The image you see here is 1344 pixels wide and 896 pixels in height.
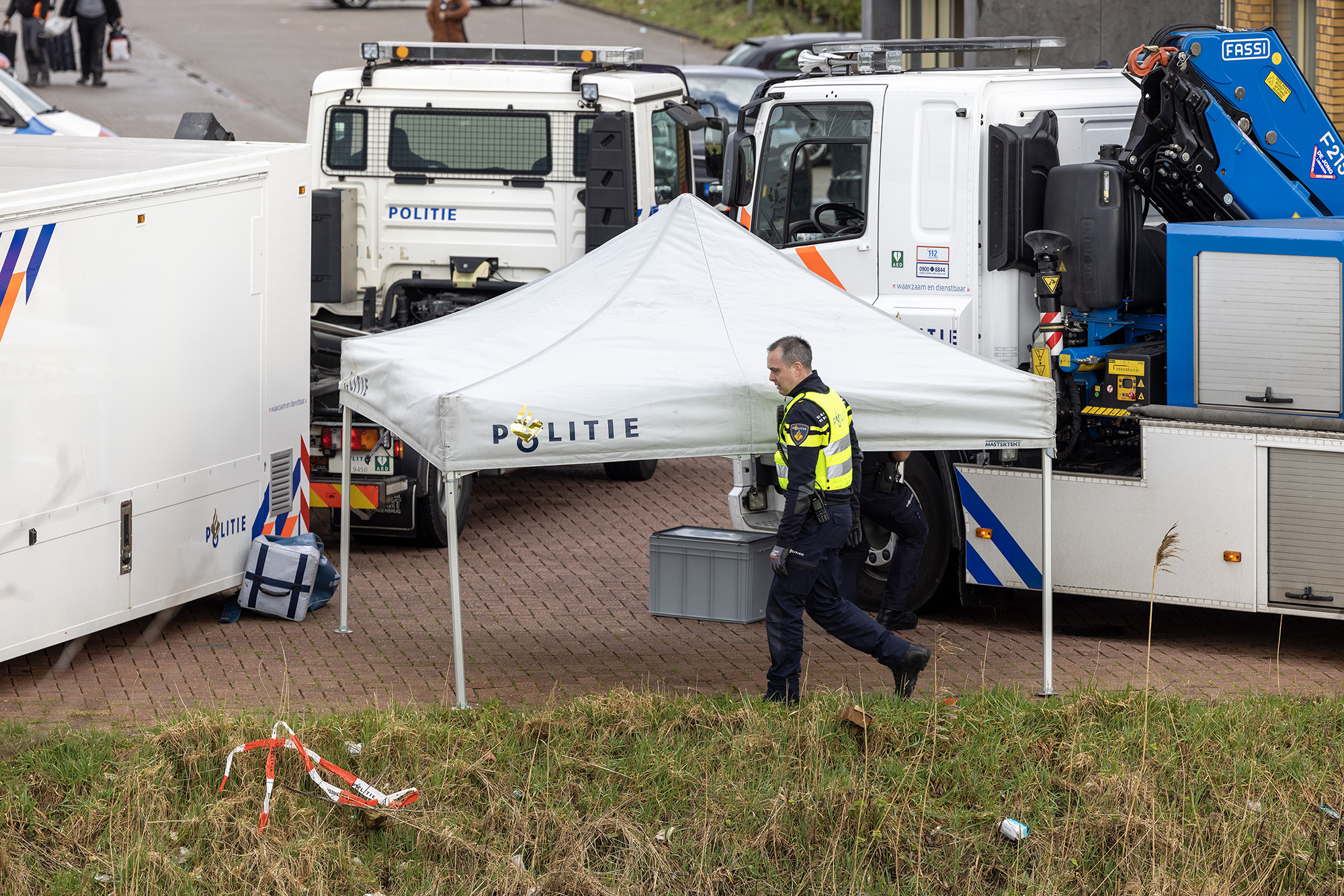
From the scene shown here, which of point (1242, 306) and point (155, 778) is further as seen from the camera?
point (1242, 306)

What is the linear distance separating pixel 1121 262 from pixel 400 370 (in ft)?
13.4

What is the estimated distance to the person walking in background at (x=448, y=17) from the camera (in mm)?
23641

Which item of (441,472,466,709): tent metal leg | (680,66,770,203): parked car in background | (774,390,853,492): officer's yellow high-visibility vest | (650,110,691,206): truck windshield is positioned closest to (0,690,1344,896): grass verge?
(441,472,466,709): tent metal leg

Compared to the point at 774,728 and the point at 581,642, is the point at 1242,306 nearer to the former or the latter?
the point at 774,728

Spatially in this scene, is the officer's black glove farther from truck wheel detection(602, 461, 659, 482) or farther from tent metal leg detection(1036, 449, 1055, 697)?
truck wheel detection(602, 461, 659, 482)

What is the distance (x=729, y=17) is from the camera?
36.2 m

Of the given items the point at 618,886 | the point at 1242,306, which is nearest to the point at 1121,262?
the point at 1242,306

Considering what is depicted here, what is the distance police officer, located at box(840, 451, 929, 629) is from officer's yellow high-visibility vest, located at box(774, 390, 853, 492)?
→ 107cm

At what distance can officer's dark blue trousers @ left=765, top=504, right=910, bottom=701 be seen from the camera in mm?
8156

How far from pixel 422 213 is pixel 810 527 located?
570cm

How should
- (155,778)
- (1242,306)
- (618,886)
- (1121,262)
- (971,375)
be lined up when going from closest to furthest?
(618,886)
(155,778)
(971,375)
(1242,306)
(1121,262)

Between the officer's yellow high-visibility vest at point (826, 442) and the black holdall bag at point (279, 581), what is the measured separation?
3.50m

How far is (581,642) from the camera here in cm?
992

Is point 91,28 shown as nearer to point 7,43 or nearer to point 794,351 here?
point 7,43
